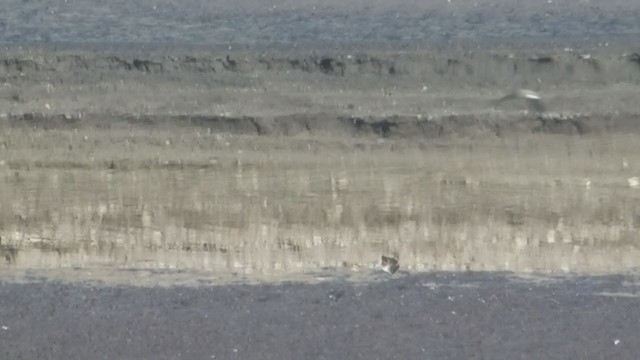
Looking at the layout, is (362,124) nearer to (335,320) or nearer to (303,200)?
(303,200)

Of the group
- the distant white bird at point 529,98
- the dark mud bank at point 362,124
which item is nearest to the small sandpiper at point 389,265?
the dark mud bank at point 362,124

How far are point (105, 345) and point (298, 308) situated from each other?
0.62 metres

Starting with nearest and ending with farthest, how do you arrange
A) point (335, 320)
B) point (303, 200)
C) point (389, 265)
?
point (335, 320)
point (389, 265)
point (303, 200)

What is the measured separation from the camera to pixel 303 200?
4434 millimetres

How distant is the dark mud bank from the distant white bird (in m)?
0.05

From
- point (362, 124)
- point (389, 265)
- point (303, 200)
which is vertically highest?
point (362, 124)

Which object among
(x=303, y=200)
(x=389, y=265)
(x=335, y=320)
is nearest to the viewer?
(x=335, y=320)

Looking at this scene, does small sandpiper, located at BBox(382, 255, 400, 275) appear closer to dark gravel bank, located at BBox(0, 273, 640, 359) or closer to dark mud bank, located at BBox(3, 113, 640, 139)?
dark gravel bank, located at BBox(0, 273, 640, 359)

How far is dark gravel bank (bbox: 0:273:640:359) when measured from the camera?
3793 mm

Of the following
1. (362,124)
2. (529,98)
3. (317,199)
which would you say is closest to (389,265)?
(317,199)

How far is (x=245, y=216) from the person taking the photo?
4.44 m

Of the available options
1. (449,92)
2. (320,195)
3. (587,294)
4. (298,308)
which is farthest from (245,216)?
(587,294)

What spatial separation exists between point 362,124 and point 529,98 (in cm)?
62

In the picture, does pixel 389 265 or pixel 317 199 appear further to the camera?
pixel 317 199
